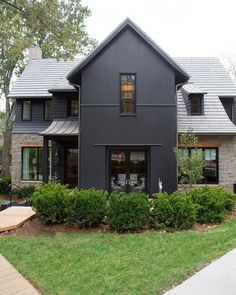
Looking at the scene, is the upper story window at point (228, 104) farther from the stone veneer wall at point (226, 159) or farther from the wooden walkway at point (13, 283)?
the wooden walkway at point (13, 283)

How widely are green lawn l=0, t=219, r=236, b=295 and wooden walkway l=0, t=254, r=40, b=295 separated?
167 mm

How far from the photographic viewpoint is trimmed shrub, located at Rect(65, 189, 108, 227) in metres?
10.2

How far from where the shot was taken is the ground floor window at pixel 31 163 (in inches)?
797

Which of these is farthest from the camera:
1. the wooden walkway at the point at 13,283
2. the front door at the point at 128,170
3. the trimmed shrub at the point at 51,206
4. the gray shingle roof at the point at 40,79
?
the gray shingle roof at the point at 40,79

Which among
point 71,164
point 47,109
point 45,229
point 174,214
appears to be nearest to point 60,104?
point 47,109

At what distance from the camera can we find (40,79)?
2167 centimetres

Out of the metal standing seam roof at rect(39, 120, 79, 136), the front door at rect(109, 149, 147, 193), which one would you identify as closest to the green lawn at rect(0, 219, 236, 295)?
the front door at rect(109, 149, 147, 193)

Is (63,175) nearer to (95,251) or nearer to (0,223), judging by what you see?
(0,223)

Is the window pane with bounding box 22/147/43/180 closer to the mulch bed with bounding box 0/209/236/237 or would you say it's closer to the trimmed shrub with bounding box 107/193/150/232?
the mulch bed with bounding box 0/209/236/237

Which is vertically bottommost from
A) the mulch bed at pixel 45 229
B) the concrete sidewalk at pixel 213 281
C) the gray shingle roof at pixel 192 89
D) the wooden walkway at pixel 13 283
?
the wooden walkway at pixel 13 283

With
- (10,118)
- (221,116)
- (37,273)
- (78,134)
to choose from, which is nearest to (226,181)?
Answer: (221,116)

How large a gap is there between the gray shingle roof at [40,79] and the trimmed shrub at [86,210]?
394 inches

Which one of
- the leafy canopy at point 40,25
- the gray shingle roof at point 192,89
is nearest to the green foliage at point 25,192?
the leafy canopy at point 40,25

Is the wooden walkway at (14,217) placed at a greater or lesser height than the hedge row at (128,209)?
lesser
